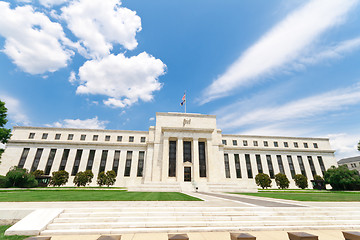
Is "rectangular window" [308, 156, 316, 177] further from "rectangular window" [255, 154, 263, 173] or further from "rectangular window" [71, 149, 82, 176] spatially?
"rectangular window" [71, 149, 82, 176]

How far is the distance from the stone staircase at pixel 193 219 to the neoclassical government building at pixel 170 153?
30.7 meters

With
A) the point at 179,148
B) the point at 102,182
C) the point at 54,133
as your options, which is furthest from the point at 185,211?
the point at 54,133

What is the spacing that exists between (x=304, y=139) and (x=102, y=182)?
62.9 m

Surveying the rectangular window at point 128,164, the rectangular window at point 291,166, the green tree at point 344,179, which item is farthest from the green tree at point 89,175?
the rectangular window at point 291,166

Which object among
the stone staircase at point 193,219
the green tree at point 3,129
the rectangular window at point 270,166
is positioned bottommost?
the stone staircase at point 193,219

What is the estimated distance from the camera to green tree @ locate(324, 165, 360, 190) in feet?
111

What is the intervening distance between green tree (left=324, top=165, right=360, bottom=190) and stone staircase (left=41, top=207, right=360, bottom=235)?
36.7m

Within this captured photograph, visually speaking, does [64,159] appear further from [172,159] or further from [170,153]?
[172,159]

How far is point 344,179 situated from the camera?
33969 millimetres

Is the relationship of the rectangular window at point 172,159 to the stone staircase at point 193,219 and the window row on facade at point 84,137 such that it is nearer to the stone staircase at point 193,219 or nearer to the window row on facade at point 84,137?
the window row on facade at point 84,137

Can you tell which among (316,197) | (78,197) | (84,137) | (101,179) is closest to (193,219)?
(78,197)

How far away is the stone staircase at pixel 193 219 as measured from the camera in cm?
651

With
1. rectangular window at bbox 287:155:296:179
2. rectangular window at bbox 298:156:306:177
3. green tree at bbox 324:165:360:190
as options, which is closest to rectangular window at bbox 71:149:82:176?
green tree at bbox 324:165:360:190

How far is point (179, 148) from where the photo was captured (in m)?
41.2
